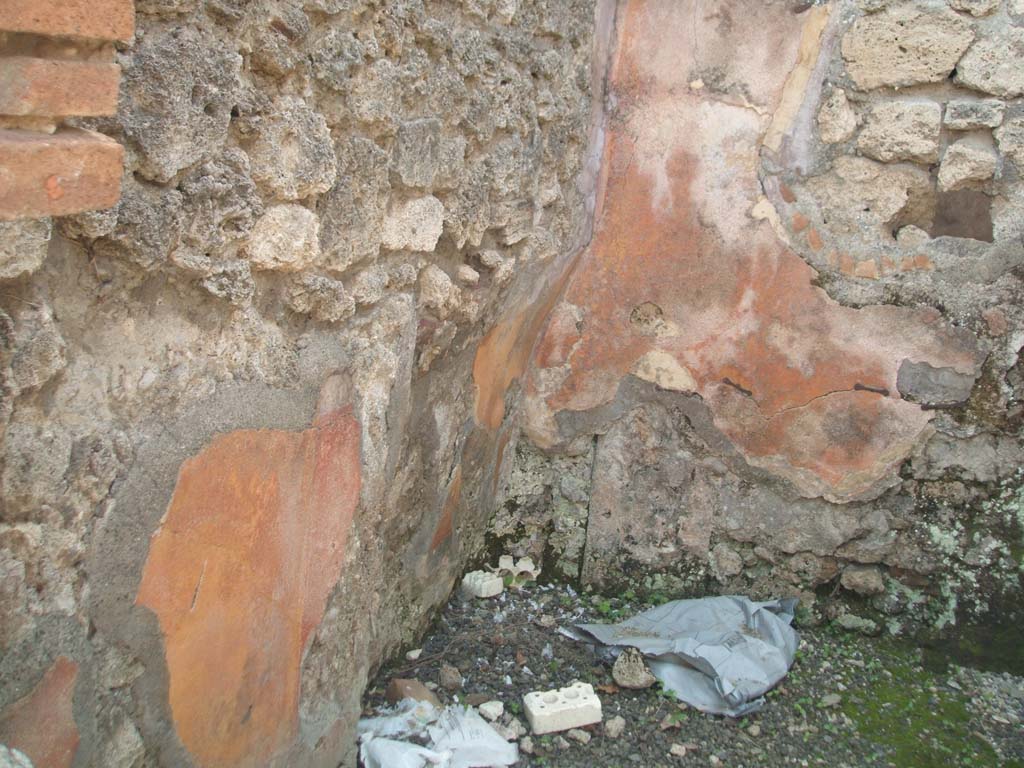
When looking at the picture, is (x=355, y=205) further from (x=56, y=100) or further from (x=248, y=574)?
(x=56, y=100)

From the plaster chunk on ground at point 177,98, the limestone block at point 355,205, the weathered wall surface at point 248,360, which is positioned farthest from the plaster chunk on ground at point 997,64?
the plaster chunk on ground at point 177,98

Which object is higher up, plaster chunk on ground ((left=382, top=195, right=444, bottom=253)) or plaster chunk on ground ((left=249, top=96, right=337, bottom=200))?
plaster chunk on ground ((left=249, top=96, right=337, bottom=200))

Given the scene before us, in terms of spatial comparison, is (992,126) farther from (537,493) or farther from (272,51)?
(272,51)

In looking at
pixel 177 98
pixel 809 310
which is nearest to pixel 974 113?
pixel 809 310

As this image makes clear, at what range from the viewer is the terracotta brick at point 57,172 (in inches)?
35.0

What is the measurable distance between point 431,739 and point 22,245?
1624 mm

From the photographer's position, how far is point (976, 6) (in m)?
2.56

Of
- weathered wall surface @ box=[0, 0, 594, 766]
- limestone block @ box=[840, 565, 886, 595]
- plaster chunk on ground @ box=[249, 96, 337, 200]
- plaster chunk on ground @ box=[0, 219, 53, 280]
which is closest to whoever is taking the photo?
plaster chunk on ground @ box=[0, 219, 53, 280]

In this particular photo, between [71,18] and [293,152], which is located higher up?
[71,18]

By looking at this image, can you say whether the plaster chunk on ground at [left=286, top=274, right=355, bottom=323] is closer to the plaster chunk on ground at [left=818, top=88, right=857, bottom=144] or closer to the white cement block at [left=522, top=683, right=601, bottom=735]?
the white cement block at [left=522, top=683, right=601, bottom=735]

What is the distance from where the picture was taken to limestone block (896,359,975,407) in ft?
8.89

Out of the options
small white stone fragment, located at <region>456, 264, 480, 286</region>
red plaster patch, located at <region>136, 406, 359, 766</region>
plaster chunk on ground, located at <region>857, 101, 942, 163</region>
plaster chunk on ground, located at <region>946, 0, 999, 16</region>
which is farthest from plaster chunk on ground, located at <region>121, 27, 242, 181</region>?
plaster chunk on ground, located at <region>946, 0, 999, 16</region>

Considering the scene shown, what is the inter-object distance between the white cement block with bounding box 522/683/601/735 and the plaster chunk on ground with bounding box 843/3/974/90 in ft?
6.04

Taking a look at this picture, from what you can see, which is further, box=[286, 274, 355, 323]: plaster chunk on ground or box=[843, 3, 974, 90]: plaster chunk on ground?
box=[843, 3, 974, 90]: plaster chunk on ground
